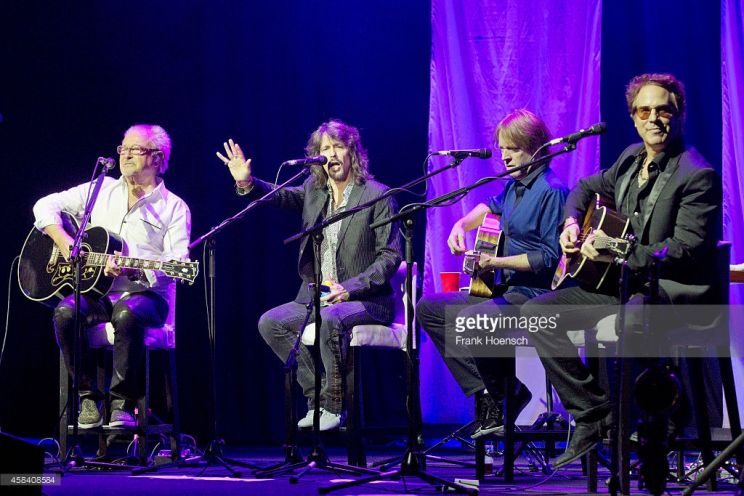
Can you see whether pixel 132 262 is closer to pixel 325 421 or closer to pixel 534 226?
pixel 325 421

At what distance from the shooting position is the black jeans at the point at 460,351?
182 inches

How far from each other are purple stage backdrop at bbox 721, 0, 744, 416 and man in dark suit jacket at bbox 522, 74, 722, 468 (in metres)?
1.75

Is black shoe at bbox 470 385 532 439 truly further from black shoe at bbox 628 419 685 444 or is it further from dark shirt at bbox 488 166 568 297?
black shoe at bbox 628 419 685 444

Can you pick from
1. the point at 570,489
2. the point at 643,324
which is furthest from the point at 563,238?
the point at 570,489

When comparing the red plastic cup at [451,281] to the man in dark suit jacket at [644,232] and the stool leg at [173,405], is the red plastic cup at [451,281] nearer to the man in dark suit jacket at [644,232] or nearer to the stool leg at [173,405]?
the man in dark suit jacket at [644,232]

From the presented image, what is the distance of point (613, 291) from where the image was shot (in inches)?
163

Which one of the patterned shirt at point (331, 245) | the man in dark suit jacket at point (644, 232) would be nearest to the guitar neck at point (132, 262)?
the patterned shirt at point (331, 245)

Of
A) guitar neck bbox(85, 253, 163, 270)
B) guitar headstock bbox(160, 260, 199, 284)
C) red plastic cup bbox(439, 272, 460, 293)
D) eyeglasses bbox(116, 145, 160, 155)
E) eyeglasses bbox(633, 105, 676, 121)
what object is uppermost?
eyeglasses bbox(116, 145, 160, 155)

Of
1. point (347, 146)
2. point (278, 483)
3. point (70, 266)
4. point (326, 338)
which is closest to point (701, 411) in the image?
point (278, 483)

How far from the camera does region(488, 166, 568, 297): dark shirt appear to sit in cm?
468

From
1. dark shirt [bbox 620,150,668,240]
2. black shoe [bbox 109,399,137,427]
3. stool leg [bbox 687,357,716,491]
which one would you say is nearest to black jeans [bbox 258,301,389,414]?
black shoe [bbox 109,399,137,427]

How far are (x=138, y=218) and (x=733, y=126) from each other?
3375mm

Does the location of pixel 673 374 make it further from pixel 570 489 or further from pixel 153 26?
pixel 153 26

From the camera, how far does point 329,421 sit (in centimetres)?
495
